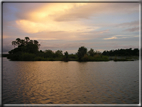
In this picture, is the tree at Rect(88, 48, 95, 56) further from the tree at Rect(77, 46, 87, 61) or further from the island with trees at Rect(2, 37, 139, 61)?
the tree at Rect(77, 46, 87, 61)

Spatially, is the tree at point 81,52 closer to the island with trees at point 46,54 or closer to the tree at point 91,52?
the island with trees at point 46,54

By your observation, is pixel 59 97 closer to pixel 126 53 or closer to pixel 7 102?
pixel 7 102

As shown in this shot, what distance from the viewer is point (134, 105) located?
11891 mm

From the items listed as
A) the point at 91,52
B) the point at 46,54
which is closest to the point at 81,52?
the point at 91,52

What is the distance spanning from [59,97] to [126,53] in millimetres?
101544

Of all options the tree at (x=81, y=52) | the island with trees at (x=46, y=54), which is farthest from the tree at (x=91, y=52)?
the tree at (x=81, y=52)

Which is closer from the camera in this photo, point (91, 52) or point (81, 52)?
point (81, 52)

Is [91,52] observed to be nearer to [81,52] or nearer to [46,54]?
[81,52]

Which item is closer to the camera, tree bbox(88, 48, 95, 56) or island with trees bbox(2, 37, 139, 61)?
island with trees bbox(2, 37, 139, 61)

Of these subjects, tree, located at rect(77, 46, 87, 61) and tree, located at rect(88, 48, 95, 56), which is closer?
tree, located at rect(77, 46, 87, 61)

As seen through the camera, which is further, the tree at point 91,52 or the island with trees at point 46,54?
the tree at point 91,52

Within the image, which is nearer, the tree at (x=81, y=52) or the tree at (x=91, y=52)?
the tree at (x=81, y=52)

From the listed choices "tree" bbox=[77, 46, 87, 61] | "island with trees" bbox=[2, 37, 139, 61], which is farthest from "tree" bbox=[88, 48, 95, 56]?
"tree" bbox=[77, 46, 87, 61]

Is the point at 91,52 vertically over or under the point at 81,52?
over
